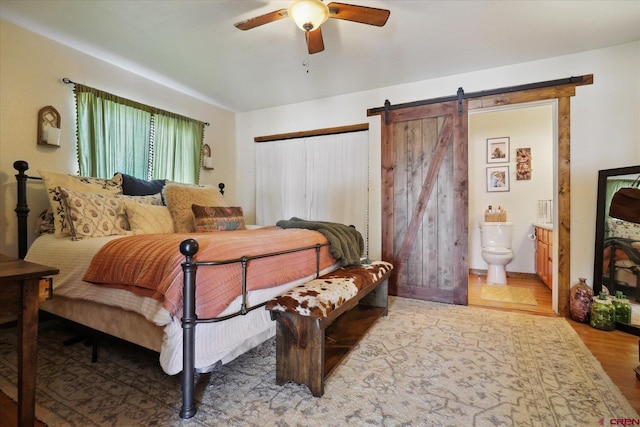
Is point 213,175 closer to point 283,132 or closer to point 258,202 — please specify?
point 258,202

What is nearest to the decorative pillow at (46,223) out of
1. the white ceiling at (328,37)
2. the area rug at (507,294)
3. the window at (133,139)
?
the window at (133,139)

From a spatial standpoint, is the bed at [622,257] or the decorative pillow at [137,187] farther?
the decorative pillow at [137,187]

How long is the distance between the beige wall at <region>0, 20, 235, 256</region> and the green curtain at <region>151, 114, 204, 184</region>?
484 millimetres

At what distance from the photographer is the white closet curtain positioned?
3.70 m

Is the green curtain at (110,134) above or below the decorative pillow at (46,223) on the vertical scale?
above

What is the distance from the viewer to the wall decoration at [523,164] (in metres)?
4.34

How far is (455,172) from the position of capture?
123 inches

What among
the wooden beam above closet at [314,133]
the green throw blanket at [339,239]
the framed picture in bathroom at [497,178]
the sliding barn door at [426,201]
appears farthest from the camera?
the framed picture in bathroom at [497,178]

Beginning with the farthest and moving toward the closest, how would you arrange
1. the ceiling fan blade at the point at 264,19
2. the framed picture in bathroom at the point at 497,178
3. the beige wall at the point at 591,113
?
the framed picture in bathroom at the point at 497,178
the beige wall at the point at 591,113
the ceiling fan blade at the point at 264,19

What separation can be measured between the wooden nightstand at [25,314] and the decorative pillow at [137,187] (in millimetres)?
1842

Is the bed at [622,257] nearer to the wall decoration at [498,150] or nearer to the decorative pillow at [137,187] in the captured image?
the wall decoration at [498,150]

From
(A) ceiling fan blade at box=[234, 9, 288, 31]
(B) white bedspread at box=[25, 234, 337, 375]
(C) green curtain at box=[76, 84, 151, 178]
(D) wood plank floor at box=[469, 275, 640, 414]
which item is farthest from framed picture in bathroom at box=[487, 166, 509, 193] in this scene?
(C) green curtain at box=[76, 84, 151, 178]

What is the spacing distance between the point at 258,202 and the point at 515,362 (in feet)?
11.6

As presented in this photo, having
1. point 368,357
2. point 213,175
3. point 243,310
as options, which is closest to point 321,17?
point 243,310
